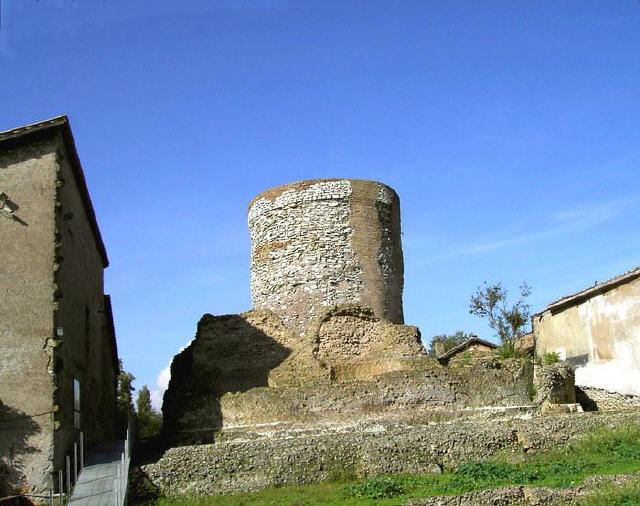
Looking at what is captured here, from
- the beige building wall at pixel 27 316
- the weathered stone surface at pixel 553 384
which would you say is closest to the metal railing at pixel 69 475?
the beige building wall at pixel 27 316

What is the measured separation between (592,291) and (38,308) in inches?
870

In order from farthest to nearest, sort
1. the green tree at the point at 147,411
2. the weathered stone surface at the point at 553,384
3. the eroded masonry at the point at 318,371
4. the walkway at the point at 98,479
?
1. the green tree at the point at 147,411
2. the weathered stone surface at the point at 553,384
3. the eroded masonry at the point at 318,371
4. the walkway at the point at 98,479

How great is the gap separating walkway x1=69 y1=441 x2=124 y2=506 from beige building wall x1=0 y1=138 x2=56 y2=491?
97 centimetres

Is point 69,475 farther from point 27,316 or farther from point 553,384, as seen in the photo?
point 553,384

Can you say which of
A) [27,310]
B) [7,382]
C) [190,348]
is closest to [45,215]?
[27,310]

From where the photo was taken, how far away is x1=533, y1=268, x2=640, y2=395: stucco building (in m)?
30.7

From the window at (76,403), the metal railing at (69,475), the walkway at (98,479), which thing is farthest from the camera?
the window at (76,403)

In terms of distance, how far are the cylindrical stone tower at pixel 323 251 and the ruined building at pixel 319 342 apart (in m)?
0.04

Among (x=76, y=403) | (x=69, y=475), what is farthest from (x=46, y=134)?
(x=69, y=475)

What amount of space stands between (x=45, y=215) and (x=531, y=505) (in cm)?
1239

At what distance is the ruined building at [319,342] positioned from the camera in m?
26.5

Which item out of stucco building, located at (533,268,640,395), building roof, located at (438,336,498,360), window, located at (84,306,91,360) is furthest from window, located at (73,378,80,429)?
building roof, located at (438,336,498,360)

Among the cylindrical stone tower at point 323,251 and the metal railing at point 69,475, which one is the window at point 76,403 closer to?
the metal railing at point 69,475

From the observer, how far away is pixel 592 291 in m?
32.7
